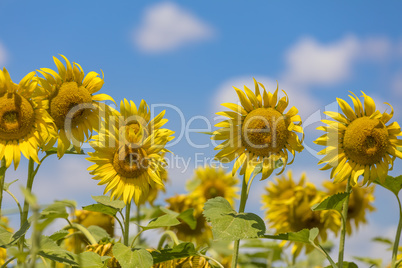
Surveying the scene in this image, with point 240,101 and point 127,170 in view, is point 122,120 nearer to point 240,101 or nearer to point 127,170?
point 127,170

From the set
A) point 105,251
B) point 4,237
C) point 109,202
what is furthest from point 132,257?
point 4,237

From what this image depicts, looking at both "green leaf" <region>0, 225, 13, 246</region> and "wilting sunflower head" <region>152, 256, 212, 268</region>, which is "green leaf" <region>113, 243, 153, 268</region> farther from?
"green leaf" <region>0, 225, 13, 246</region>

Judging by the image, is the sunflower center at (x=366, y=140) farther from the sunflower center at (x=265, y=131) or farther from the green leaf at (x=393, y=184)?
the sunflower center at (x=265, y=131)

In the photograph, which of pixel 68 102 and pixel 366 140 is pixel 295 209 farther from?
pixel 68 102

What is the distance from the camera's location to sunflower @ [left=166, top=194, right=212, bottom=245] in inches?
203

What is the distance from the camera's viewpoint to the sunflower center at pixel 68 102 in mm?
3163

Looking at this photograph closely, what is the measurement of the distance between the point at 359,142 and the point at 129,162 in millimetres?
1490

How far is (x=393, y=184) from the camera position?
3258mm

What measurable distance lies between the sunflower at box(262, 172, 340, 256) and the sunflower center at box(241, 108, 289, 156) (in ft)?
5.57

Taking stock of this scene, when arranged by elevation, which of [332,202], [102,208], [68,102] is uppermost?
[68,102]

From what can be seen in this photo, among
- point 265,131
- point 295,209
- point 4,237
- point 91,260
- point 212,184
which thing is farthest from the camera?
point 212,184

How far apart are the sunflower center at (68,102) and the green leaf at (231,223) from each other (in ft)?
3.68

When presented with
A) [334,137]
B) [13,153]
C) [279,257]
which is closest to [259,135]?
[334,137]

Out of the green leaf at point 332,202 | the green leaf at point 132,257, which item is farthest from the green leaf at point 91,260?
the green leaf at point 332,202
